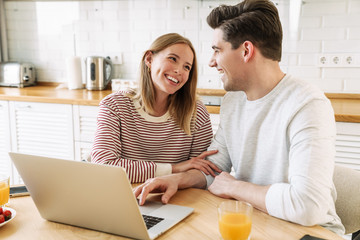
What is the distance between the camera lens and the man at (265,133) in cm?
108

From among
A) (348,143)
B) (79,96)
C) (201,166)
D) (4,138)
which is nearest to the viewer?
(201,166)

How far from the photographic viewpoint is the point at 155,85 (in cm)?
175

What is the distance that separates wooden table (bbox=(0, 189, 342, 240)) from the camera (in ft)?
3.14

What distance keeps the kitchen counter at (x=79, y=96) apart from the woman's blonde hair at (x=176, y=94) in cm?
64

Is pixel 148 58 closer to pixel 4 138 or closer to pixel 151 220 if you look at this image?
pixel 151 220

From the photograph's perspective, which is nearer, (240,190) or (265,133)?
(240,190)

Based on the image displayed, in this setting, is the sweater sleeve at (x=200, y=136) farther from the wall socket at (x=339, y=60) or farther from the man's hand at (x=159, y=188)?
the wall socket at (x=339, y=60)

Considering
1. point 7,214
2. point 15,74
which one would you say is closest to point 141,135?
point 7,214

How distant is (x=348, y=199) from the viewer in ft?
4.25

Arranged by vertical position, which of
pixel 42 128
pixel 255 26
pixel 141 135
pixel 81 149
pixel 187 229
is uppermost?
pixel 255 26

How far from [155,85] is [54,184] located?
884 mm

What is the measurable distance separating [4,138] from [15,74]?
0.65 m

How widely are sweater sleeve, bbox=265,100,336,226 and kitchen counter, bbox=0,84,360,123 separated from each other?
43.1 inches

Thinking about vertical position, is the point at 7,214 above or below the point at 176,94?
below
